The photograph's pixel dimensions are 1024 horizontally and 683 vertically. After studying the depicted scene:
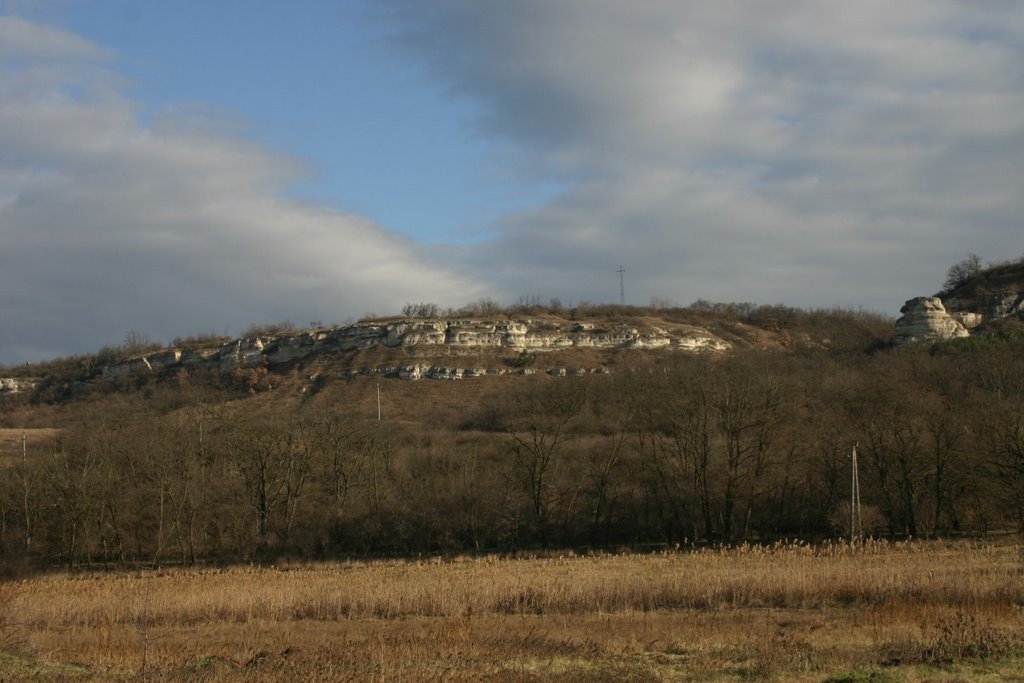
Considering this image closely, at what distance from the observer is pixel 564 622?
2152 centimetres

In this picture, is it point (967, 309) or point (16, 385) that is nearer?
point (967, 309)

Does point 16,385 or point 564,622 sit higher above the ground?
point 16,385

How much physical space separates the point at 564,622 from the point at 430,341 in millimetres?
111490

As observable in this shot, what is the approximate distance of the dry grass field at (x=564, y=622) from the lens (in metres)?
14.7

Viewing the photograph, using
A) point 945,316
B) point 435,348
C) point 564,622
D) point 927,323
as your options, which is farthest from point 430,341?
point 564,622

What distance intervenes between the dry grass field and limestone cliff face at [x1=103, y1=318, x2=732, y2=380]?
97.6 metres

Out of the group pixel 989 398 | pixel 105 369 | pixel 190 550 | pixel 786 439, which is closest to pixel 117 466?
pixel 190 550

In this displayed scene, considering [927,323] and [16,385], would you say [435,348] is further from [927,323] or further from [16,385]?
[16,385]

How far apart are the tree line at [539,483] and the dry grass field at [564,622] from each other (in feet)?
43.9

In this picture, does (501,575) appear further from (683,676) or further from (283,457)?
(283,457)

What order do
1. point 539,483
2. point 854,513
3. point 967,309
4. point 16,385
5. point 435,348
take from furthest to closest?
1. point 16,385
2. point 435,348
3. point 967,309
4. point 539,483
5. point 854,513

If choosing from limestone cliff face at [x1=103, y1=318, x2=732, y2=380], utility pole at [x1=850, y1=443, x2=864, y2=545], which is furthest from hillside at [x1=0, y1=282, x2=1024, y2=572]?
limestone cliff face at [x1=103, y1=318, x2=732, y2=380]

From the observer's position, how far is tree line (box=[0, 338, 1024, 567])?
4819 cm

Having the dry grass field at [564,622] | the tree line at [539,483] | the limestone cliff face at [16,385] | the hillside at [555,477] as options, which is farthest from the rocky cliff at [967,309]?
the limestone cliff face at [16,385]
